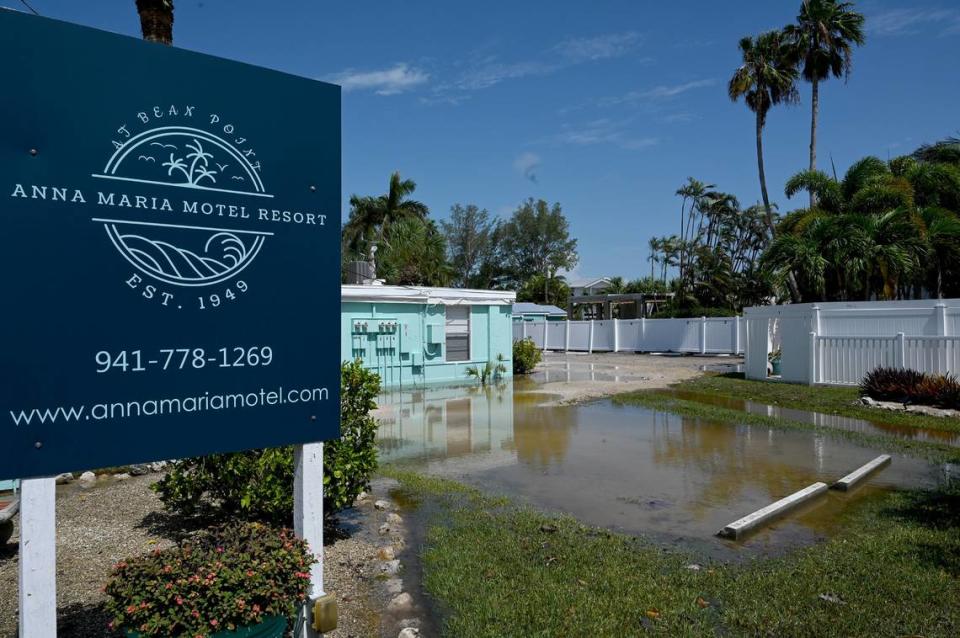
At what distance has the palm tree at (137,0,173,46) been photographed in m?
6.26

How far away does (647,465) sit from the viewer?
26.0ft

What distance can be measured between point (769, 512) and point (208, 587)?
187 inches

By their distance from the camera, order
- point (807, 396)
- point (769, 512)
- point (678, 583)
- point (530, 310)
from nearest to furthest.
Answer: point (678, 583) < point (769, 512) < point (807, 396) < point (530, 310)

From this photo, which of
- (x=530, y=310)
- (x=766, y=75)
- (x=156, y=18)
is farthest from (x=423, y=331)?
(x=766, y=75)

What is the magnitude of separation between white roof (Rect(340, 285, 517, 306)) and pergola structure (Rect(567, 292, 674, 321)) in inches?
706

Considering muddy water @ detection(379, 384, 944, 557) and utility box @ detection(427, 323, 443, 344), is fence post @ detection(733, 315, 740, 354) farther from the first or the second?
muddy water @ detection(379, 384, 944, 557)

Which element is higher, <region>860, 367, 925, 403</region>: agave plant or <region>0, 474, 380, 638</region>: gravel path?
→ <region>860, 367, 925, 403</region>: agave plant

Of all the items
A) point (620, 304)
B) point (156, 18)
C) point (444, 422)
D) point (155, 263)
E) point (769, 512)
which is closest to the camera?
point (155, 263)

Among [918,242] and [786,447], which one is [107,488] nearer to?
[786,447]

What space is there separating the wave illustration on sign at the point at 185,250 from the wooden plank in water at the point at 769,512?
170 inches

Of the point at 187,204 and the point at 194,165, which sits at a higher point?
the point at 194,165

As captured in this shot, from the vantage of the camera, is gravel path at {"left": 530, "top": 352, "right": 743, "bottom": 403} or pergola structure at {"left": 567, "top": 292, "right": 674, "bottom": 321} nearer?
gravel path at {"left": 530, "top": 352, "right": 743, "bottom": 403}

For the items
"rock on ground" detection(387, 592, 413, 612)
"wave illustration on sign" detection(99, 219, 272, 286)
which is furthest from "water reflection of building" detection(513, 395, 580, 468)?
"wave illustration on sign" detection(99, 219, 272, 286)

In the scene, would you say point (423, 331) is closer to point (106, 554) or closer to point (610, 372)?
point (610, 372)
